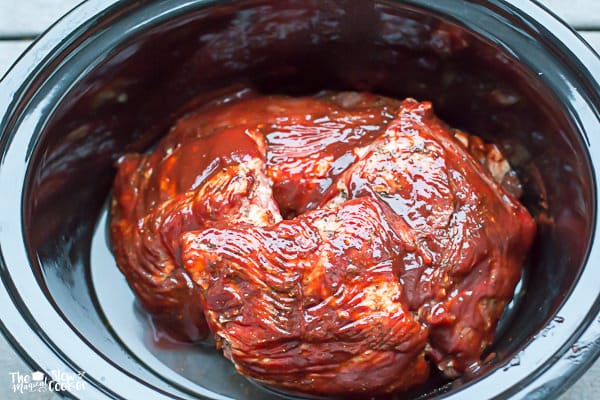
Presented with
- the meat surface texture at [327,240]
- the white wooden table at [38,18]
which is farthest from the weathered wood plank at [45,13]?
the meat surface texture at [327,240]

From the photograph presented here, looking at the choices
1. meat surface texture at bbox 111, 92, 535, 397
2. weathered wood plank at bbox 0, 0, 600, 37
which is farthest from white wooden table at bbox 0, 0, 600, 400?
meat surface texture at bbox 111, 92, 535, 397

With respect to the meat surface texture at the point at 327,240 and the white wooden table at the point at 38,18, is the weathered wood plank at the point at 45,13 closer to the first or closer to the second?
the white wooden table at the point at 38,18

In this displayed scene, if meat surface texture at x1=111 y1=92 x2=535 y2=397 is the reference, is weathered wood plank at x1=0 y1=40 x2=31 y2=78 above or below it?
above

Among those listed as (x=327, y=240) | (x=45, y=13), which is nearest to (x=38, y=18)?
(x=45, y=13)

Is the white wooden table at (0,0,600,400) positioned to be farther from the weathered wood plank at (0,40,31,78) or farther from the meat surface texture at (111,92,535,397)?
the meat surface texture at (111,92,535,397)

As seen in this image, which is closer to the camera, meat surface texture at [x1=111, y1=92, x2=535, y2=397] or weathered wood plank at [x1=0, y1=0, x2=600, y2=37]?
meat surface texture at [x1=111, y1=92, x2=535, y2=397]

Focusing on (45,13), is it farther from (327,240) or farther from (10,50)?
(327,240)
